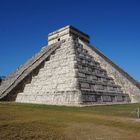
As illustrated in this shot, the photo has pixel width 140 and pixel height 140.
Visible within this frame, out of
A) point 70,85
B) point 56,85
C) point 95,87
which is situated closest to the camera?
point 70,85

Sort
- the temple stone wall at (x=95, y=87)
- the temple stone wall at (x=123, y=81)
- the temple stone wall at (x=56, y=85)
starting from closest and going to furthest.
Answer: the temple stone wall at (x=56, y=85) < the temple stone wall at (x=95, y=87) < the temple stone wall at (x=123, y=81)

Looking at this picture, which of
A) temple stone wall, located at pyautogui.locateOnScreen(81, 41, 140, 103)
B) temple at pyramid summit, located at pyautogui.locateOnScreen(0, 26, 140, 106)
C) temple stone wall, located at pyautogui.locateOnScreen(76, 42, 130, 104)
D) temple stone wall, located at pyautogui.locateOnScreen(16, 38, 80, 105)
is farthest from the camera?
temple stone wall, located at pyautogui.locateOnScreen(81, 41, 140, 103)

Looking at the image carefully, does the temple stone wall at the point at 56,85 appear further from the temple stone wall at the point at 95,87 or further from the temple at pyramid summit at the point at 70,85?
the temple stone wall at the point at 95,87

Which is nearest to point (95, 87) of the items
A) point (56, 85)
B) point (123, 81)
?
point (56, 85)

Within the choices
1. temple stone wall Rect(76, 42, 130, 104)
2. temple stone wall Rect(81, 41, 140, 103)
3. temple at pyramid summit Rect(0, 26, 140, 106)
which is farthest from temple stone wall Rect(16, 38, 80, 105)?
temple stone wall Rect(81, 41, 140, 103)

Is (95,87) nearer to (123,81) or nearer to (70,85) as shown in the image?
(70,85)

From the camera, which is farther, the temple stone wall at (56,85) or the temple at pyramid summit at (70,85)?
the temple at pyramid summit at (70,85)

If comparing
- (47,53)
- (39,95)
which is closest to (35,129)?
(39,95)

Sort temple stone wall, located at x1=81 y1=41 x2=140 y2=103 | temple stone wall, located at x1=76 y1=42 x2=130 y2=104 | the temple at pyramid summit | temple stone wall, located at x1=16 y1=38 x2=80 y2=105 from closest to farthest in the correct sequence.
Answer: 1. temple stone wall, located at x1=16 y1=38 x2=80 y2=105
2. the temple at pyramid summit
3. temple stone wall, located at x1=76 y1=42 x2=130 y2=104
4. temple stone wall, located at x1=81 y1=41 x2=140 y2=103

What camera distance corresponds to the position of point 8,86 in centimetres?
2648

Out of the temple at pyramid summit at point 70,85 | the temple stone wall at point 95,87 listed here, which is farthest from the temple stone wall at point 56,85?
the temple stone wall at point 95,87

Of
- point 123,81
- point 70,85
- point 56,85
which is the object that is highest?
point 123,81

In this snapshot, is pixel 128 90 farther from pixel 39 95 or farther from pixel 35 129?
pixel 35 129

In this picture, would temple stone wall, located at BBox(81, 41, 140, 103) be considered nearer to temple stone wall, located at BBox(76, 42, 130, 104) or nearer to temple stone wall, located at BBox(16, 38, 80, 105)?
temple stone wall, located at BBox(76, 42, 130, 104)
